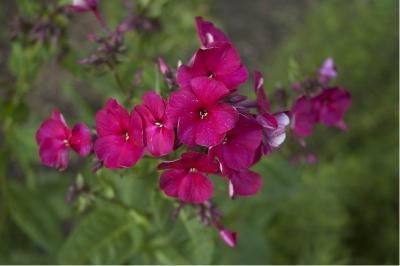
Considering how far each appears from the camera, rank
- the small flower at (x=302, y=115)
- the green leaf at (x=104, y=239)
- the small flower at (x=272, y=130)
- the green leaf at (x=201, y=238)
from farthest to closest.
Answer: the green leaf at (x=104, y=239)
the green leaf at (x=201, y=238)
the small flower at (x=302, y=115)
the small flower at (x=272, y=130)

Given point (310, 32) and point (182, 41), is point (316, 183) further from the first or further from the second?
point (310, 32)

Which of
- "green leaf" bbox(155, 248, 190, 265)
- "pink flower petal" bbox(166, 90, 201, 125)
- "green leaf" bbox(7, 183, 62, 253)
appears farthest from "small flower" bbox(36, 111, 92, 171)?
"green leaf" bbox(7, 183, 62, 253)

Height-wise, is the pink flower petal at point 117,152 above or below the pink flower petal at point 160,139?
below

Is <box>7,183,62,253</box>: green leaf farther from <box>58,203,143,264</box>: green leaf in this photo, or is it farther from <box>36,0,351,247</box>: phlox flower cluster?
<box>36,0,351,247</box>: phlox flower cluster

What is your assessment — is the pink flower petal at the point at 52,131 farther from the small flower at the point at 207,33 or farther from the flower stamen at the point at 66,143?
the small flower at the point at 207,33

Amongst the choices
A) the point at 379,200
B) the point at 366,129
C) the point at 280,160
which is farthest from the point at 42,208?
the point at 366,129

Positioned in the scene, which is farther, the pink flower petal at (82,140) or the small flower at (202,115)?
the pink flower petal at (82,140)

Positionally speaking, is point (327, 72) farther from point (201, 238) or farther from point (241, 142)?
point (201, 238)

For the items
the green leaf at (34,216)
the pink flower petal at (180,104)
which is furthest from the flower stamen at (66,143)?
the green leaf at (34,216)
